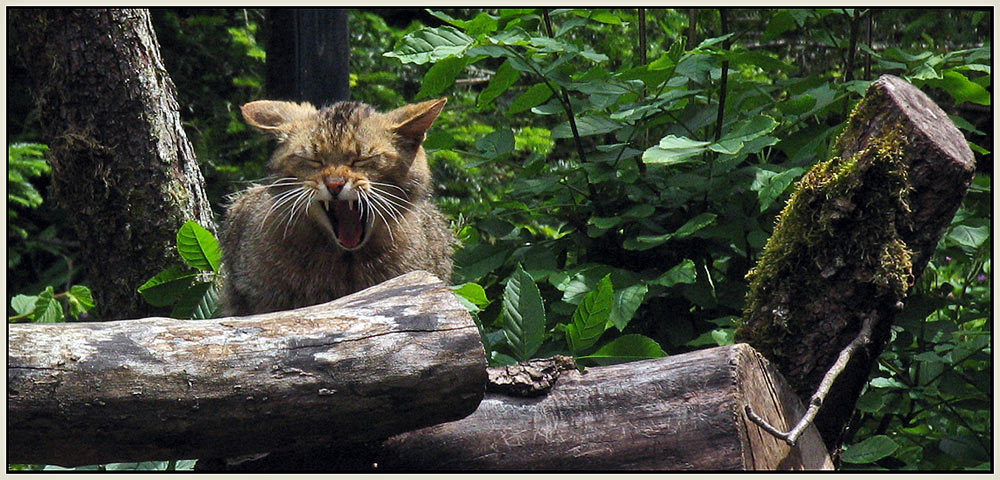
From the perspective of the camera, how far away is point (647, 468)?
2211 mm

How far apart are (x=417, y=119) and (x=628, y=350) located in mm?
1061

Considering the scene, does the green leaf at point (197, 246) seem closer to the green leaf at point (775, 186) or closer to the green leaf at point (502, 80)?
the green leaf at point (502, 80)

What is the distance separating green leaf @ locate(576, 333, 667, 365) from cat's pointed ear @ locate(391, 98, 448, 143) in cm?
101

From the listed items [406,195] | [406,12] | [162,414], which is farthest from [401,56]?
[406,12]

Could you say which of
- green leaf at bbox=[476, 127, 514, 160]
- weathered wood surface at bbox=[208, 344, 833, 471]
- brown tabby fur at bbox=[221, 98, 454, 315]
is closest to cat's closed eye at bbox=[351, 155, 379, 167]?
brown tabby fur at bbox=[221, 98, 454, 315]

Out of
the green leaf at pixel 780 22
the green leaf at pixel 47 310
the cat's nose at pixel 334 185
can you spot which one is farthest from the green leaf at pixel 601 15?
the green leaf at pixel 47 310

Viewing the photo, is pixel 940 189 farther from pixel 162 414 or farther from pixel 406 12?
pixel 406 12

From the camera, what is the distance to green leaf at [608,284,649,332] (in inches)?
109

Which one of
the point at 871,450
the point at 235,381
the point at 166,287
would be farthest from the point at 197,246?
the point at 871,450

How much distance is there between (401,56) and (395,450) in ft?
3.85

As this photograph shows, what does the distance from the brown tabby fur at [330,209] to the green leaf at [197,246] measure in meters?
0.17

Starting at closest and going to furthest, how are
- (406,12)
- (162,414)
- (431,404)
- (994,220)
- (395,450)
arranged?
(162,414), (431,404), (395,450), (994,220), (406,12)

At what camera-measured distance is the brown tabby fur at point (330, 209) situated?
10.1ft

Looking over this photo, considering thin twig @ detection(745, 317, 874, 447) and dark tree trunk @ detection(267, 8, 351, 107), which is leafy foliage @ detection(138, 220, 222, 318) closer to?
dark tree trunk @ detection(267, 8, 351, 107)
